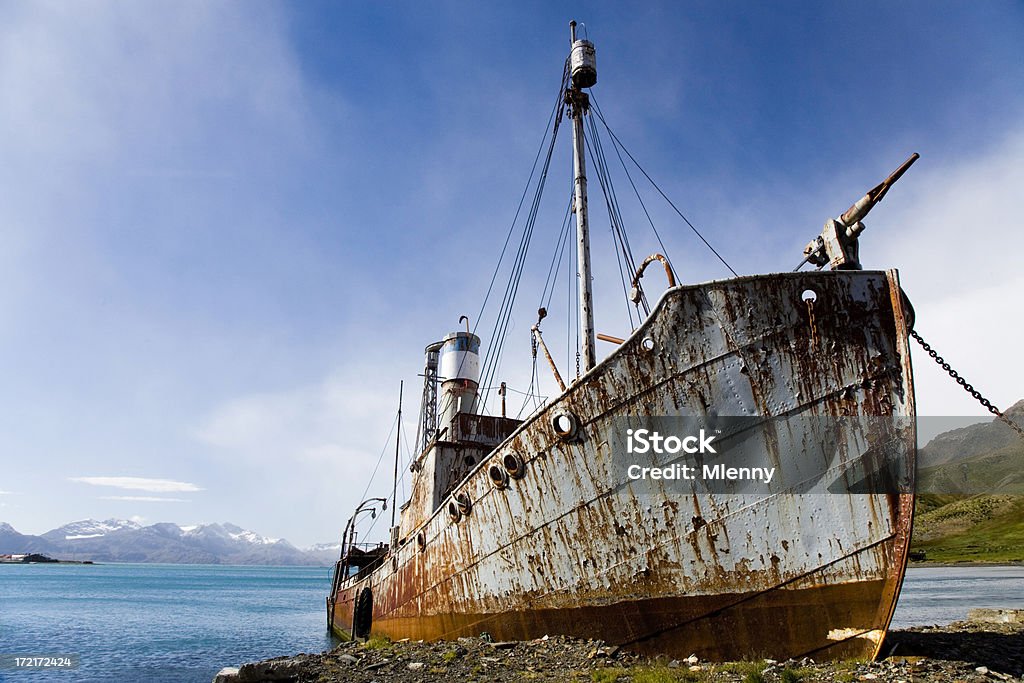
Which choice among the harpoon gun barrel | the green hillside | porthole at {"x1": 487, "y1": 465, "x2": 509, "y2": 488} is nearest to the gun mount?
the harpoon gun barrel

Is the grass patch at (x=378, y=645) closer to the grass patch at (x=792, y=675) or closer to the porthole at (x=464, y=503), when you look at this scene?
the porthole at (x=464, y=503)

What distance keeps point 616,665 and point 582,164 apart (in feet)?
30.4

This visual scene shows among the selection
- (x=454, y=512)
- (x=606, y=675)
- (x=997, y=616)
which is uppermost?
(x=454, y=512)

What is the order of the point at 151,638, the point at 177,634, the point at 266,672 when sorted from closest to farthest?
the point at 266,672 → the point at 151,638 → the point at 177,634

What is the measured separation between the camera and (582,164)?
40.5 feet

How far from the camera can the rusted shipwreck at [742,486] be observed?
705 centimetres

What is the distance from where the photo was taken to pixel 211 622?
33.7 metres

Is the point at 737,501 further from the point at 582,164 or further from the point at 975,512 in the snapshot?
the point at 975,512

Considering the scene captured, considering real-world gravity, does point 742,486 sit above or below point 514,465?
below

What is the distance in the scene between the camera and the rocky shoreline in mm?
6801

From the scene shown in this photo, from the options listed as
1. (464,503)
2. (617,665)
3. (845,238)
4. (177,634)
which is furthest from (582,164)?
(177,634)

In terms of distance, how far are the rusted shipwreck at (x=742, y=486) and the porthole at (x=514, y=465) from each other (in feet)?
0.11

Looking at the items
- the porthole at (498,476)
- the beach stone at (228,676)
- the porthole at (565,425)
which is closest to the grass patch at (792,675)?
the porthole at (565,425)

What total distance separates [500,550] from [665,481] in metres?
3.54
